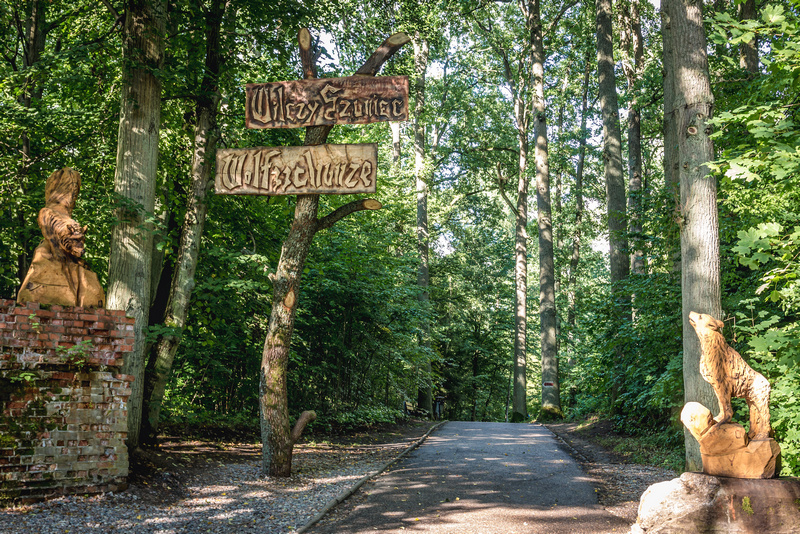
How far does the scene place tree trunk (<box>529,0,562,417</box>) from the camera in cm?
2197

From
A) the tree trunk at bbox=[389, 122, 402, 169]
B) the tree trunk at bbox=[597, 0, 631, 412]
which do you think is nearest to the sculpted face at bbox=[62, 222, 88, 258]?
the tree trunk at bbox=[597, 0, 631, 412]

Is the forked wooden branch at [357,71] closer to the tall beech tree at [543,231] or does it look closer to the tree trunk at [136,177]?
the tree trunk at [136,177]

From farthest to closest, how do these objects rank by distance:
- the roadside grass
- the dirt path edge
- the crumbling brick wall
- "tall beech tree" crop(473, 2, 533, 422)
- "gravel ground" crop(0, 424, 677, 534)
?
1. "tall beech tree" crop(473, 2, 533, 422)
2. the roadside grass
3. the dirt path edge
4. the crumbling brick wall
5. "gravel ground" crop(0, 424, 677, 534)

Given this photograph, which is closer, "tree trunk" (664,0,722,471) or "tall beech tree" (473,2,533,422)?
"tree trunk" (664,0,722,471)

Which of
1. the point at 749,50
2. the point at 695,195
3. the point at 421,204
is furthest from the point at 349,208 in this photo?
the point at 421,204

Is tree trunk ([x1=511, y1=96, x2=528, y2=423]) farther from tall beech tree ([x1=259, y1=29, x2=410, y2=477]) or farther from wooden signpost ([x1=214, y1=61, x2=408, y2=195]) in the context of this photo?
wooden signpost ([x1=214, y1=61, x2=408, y2=195])

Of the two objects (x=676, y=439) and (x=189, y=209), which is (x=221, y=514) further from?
(x=676, y=439)

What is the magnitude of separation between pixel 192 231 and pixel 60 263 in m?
2.68

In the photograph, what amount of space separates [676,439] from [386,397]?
28.0 ft

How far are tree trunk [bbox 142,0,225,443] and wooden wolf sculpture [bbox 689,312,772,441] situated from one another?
6675mm

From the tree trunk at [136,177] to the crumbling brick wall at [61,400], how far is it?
118 cm

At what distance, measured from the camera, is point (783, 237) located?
6.07 m

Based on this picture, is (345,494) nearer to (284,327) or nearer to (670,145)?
(284,327)

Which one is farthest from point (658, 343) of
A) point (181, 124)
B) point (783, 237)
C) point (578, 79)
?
point (578, 79)
